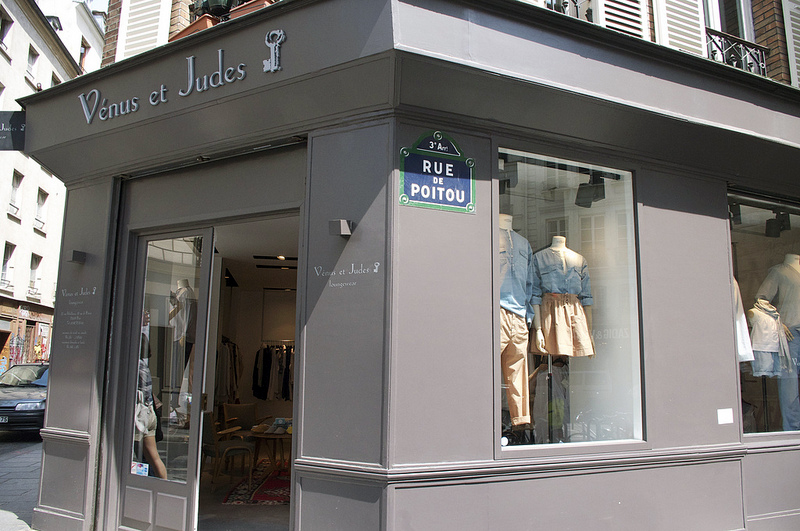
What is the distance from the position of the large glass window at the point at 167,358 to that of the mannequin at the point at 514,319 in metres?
2.67

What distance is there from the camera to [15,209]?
23438mm

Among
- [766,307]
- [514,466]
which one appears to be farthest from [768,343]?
[514,466]

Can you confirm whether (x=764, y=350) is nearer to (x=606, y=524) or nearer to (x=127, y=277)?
(x=606, y=524)

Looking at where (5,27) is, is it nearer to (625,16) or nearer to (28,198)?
(28,198)

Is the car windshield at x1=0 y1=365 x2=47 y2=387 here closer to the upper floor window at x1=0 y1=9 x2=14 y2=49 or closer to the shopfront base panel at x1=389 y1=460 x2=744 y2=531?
the shopfront base panel at x1=389 y1=460 x2=744 y2=531

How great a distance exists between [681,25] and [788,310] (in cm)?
318

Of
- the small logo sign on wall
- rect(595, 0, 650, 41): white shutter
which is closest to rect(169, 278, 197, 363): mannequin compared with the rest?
the small logo sign on wall

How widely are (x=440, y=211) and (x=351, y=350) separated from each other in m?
1.18

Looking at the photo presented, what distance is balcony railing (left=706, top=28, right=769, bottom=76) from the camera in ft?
19.7

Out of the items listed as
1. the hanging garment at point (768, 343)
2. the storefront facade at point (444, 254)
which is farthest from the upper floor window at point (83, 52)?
the hanging garment at point (768, 343)

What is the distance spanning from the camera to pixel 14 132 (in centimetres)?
607

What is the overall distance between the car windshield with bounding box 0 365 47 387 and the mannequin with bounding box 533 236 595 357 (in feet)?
38.3

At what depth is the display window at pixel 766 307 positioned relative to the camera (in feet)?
18.7

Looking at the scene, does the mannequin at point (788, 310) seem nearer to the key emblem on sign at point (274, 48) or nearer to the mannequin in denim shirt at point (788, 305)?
the mannequin in denim shirt at point (788, 305)
